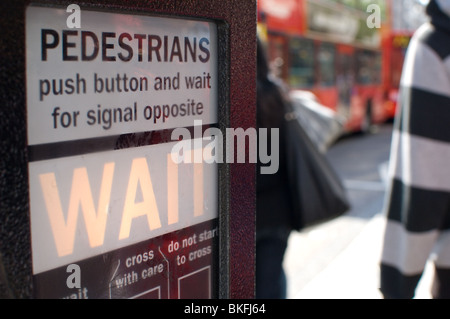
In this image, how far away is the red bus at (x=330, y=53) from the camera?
9500 mm

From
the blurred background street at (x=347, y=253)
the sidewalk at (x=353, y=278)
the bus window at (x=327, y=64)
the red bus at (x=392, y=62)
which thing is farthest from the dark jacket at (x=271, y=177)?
the red bus at (x=392, y=62)

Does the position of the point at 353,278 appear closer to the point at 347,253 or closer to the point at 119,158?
the point at 347,253

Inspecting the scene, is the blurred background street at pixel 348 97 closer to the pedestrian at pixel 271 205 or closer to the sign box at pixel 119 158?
the pedestrian at pixel 271 205

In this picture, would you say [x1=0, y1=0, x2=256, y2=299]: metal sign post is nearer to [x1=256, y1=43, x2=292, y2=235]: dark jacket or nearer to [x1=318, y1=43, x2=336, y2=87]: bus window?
[x1=256, y1=43, x2=292, y2=235]: dark jacket

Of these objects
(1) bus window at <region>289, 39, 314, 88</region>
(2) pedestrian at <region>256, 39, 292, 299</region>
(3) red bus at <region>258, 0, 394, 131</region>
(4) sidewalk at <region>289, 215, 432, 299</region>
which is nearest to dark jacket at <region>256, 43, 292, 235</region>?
(2) pedestrian at <region>256, 39, 292, 299</region>

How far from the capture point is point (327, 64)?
37.9 ft

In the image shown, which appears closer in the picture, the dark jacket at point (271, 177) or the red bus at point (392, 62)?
the dark jacket at point (271, 177)

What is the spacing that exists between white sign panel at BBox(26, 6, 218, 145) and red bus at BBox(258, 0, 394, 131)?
6516 millimetres
